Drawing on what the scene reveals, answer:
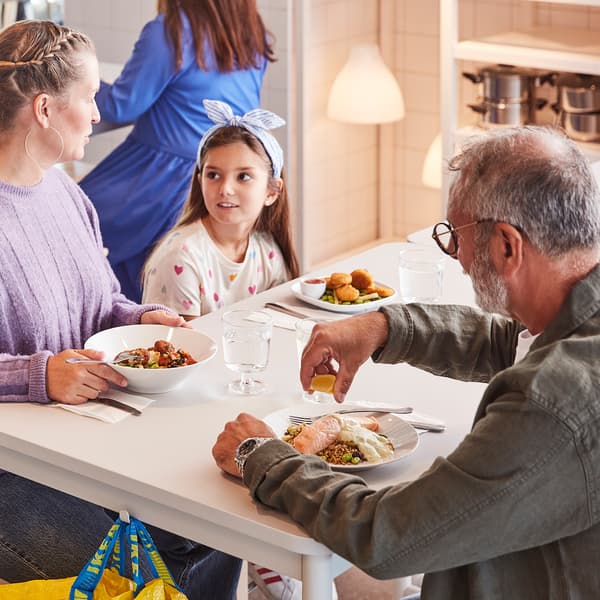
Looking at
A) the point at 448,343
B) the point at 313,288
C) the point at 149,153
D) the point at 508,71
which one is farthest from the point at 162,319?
the point at 508,71

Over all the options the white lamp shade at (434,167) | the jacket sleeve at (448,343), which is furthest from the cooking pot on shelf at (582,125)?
the jacket sleeve at (448,343)

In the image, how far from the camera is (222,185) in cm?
268

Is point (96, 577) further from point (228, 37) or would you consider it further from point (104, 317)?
point (228, 37)

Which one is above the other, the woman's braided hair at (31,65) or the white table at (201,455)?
the woman's braided hair at (31,65)

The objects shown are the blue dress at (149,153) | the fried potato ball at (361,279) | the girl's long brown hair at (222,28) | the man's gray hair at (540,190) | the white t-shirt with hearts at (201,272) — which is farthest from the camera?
the blue dress at (149,153)

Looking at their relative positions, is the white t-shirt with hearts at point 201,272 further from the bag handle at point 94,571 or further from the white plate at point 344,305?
the bag handle at point 94,571

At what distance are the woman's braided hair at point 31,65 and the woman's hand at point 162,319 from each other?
1.43 ft

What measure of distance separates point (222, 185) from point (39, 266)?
2.30ft

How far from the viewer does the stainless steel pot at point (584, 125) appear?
4035mm

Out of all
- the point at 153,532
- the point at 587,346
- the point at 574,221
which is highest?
the point at 574,221

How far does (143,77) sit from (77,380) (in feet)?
6.35

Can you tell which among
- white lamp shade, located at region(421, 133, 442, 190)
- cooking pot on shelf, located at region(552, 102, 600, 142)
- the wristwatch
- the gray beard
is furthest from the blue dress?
the gray beard

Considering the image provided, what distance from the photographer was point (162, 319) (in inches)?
85.6

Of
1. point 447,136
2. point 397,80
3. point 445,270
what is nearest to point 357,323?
point 445,270
